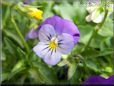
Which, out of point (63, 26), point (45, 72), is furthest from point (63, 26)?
point (45, 72)

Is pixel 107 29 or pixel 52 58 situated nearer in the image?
pixel 52 58

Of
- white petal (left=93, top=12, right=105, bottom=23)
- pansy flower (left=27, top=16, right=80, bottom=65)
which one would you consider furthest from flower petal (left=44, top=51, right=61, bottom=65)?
white petal (left=93, top=12, right=105, bottom=23)

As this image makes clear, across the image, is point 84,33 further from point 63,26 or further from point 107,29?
point 63,26

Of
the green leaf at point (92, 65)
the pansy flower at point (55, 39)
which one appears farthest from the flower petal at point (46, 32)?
the green leaf at point (92, 65)

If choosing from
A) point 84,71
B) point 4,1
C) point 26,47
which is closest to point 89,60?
point 84,71

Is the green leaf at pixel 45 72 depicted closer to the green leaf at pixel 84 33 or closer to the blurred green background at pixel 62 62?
the blurred green background at pixel 62 62

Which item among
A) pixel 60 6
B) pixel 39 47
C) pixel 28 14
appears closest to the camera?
pixel 39 47

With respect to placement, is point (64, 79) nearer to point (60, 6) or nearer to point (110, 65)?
point (110, 65)
